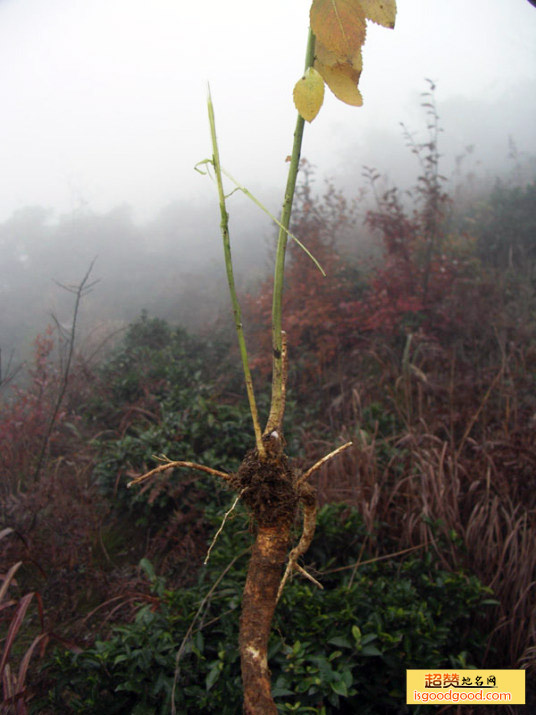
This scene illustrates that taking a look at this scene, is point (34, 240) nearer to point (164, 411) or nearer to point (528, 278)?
point (164, 411)

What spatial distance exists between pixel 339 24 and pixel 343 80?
0.07 m

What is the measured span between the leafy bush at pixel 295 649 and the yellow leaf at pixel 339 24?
116cm

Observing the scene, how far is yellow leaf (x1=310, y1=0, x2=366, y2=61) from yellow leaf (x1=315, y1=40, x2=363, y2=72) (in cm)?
2

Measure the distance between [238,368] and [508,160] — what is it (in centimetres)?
598

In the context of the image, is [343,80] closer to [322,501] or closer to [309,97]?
[309,97]

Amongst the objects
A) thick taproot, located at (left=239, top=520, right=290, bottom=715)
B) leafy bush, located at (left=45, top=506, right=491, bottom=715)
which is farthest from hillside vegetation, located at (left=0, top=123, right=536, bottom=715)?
thick taproot, located at (left=239, top=520, right=290, bottom=715)

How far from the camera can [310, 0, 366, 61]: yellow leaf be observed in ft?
1.81

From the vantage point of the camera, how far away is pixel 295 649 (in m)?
1.20

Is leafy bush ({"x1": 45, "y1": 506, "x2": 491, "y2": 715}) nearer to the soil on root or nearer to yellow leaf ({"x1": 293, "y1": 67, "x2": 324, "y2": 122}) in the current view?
the soil on root

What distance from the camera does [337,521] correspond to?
→ 1877 millimetres

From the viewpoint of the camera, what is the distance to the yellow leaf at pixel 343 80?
1.99 ft

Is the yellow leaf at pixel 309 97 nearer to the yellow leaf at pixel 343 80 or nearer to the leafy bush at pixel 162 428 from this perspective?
the yellow leaf at pixel 343 80

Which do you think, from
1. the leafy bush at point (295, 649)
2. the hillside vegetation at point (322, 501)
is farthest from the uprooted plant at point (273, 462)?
the leafy bush at point (295, 649)

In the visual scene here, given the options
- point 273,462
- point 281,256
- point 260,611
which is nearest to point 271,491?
point 273,462
